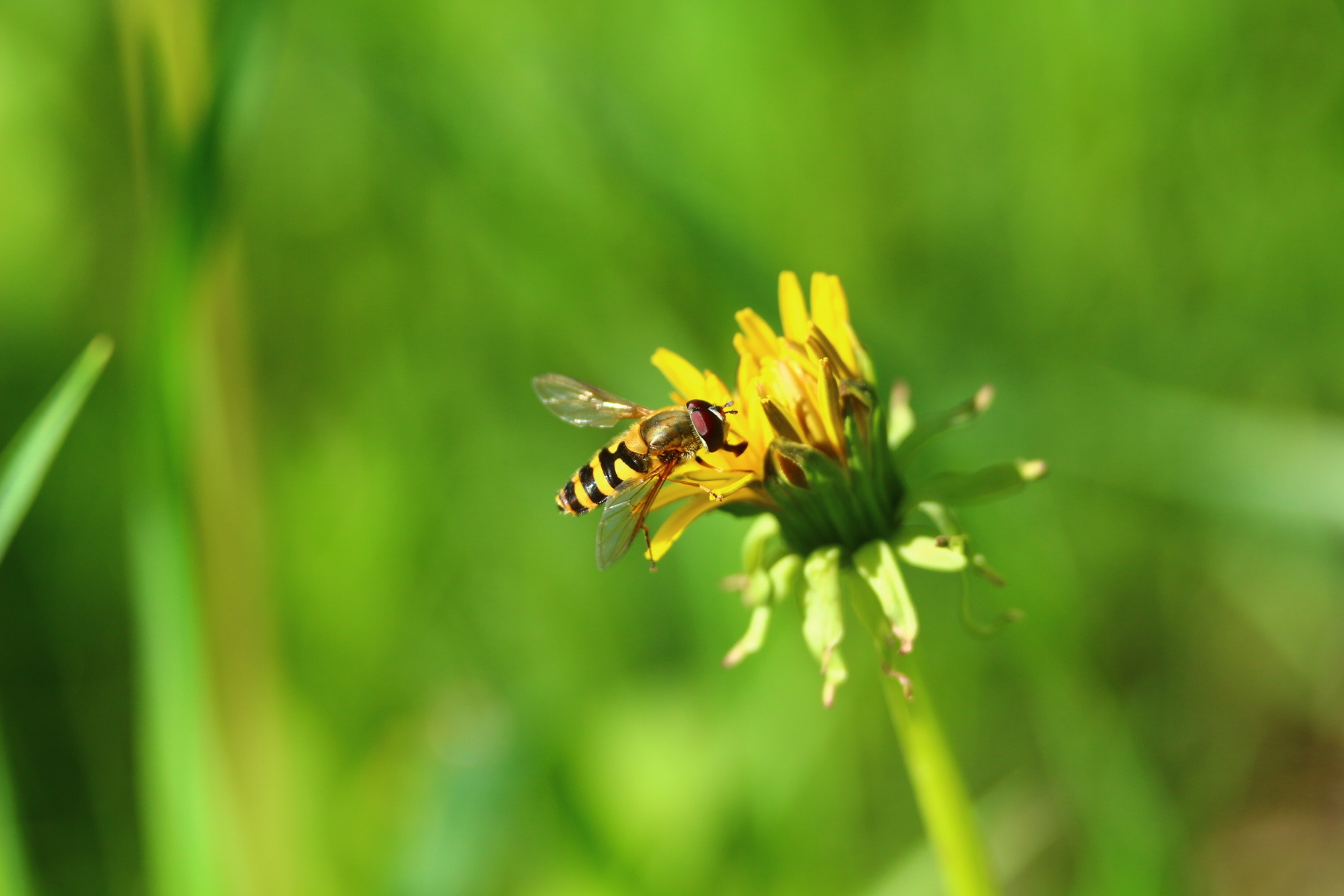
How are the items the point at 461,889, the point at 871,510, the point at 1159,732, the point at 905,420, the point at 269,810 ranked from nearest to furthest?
1. the point at 871,510
2. the point at 905,420
3. the point at 461,889
4. the point at 269,810
5. the point at 1159,732

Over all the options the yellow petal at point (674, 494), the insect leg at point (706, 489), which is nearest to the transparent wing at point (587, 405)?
the yellow petal at point (674, 494)

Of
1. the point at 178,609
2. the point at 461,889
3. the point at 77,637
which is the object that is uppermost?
the point at 77,637

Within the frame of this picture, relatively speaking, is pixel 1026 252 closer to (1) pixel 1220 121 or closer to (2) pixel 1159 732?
(1) pixel 1220 121

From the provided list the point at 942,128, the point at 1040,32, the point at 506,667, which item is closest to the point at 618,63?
the point at 942,128

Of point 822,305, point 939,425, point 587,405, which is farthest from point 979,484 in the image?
point 587,405

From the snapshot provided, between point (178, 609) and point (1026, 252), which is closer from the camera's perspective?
point (178, 609)

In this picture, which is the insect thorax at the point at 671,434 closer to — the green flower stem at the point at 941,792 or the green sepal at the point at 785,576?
the green sepal at the point at 785,576

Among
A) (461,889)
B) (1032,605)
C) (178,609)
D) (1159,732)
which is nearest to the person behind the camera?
(178,609)

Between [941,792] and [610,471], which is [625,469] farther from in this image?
[941,792]
